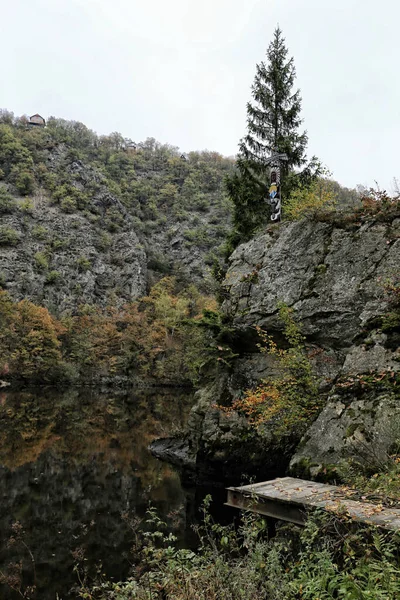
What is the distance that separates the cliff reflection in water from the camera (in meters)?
7.77

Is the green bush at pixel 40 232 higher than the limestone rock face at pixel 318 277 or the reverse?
higher

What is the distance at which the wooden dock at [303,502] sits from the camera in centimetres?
375

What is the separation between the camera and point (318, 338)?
1045cm

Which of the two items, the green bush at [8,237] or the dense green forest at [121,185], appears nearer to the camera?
the green bush at [8,237]

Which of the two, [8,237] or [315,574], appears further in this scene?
[8,237]

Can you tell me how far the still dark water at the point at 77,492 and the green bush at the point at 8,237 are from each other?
39475 mm

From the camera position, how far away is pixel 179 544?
7.98m

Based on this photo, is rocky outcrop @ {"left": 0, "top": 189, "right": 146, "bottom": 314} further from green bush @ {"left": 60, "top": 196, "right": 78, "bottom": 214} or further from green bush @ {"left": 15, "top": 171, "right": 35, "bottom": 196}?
green bush @ {"left": 15, "top": 171, "right": 35, "bottom": 196}

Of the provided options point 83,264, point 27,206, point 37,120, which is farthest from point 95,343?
point 37,120

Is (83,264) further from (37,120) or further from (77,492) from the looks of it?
(77,492)

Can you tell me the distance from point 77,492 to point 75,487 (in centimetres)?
47

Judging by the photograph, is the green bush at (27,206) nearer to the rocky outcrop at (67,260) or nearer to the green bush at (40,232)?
the rocky outcrop at (67,260)

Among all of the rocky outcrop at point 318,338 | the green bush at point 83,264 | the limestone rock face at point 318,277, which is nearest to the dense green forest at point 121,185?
the green bush at point 83,264

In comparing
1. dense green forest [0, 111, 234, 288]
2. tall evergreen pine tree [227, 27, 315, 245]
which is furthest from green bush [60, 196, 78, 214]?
tall evergreen pine tree [227, 27, 315, 245]
